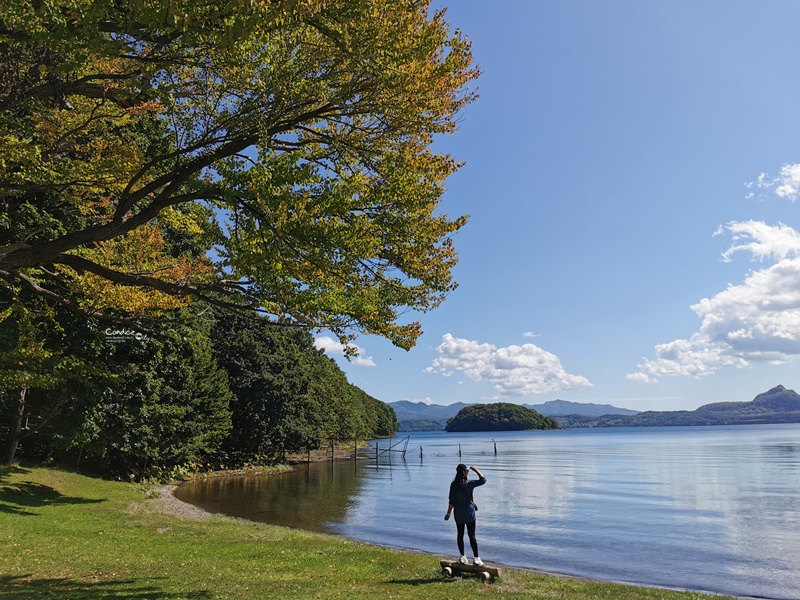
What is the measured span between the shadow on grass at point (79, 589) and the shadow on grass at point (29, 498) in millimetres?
10959

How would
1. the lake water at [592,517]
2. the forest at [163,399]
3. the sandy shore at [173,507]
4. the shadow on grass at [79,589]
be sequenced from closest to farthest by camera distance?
the shadow on grass at [79,589] < the lake water at [592,517] < the forest at [163,399] < the sandy shore at [173,507]

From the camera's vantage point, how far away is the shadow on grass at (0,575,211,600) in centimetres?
830

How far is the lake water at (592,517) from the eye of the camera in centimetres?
1783

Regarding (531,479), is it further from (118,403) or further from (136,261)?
(136,261)

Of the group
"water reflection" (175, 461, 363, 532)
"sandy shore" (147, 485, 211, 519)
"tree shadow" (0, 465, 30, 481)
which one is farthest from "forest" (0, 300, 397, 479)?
"water reflection" (175, 461, 363, 532)

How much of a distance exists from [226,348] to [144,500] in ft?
82.9

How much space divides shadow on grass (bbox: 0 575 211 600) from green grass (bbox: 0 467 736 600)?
2cm

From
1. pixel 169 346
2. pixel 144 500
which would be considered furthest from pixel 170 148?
pixel 144 500

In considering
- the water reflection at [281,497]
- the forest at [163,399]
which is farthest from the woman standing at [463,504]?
the water reflection at [281,497]

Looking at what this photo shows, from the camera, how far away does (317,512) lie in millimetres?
28391

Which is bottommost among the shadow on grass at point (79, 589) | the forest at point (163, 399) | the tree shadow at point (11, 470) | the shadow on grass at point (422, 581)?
the shadow on grass at point (422, 581)

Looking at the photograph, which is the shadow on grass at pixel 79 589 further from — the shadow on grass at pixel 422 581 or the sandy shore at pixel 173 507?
the sandy shore at pixel 173 507

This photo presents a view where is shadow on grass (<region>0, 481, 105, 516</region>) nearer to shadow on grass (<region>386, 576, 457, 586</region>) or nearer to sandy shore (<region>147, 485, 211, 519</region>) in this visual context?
sandy shore (<region>147, 485, 211, 519</region>)

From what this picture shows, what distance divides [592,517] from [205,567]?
23.1m
